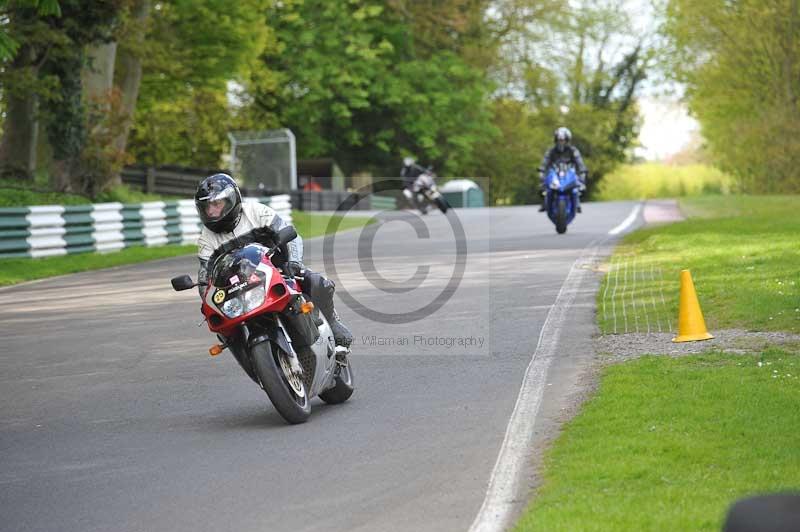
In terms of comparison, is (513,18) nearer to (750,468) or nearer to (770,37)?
(770,37)

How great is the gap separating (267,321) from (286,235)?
23.3 inches

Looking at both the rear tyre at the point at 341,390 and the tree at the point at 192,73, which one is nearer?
the rear tyre at the point at 341,390

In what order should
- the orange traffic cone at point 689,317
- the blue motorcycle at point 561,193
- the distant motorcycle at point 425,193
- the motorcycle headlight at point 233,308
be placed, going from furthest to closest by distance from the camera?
the distant motorcycle at point 425,193 < the blue motorcycle at point 561,193 < the orange traffic cone at point 689,317 < the motorcycle headlight at point 233,308

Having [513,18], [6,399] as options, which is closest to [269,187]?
[513,18]

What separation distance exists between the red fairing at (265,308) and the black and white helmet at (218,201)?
1.60 feet

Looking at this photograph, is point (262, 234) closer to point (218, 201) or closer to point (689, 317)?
point (218, 201)

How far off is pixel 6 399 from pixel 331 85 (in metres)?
50.7

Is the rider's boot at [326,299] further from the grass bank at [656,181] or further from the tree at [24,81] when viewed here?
the grass bank at [656,181]

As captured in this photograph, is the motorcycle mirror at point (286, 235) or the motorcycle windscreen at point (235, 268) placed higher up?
the motorcycle mirror at point (286, 235)

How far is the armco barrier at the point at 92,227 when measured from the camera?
24.7 m

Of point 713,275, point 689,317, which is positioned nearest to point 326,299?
point 689,317

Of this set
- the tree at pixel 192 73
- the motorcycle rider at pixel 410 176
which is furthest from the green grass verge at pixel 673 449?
the motorcycle rider at pixel 410 176

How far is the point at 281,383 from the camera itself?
29.2 ft

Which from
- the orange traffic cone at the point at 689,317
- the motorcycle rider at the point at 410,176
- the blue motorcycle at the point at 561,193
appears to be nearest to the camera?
the orange traffic cone at the point at 689,317
